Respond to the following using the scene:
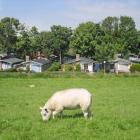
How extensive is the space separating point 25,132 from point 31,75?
4472 cm

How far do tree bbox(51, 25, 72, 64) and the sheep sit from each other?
9912cm

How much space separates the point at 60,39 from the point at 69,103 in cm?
10096

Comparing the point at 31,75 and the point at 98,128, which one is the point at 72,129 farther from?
the point at 31,75

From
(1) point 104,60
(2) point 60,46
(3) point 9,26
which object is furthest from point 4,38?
(1) point 104,60

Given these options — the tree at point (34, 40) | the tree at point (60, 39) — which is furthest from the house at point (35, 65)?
the tree at point (60, 39)

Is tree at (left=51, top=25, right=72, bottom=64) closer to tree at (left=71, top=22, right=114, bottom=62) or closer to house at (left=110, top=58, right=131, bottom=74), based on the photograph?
tree at (left=71, top=22, right=114, bottom=62)

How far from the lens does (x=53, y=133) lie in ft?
41.8

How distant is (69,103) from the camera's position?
1577cm

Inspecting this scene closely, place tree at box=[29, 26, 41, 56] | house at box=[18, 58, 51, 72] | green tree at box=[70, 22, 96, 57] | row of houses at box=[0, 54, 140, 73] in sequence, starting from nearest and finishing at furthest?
house at box=[18, 58, 51, 72] < row of houses at box=[0, 54, 140, 73] < green tree at box=[70, 22, 96, 57] < tree at box=[29, 26, 41, 56]

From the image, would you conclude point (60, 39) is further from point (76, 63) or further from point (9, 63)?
point (76, 63)

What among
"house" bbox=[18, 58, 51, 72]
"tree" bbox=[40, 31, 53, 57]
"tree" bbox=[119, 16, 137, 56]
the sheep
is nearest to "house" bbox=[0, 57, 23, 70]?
"house" bbox=[18, 58, 51, 72]

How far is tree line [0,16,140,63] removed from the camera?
10788 cm

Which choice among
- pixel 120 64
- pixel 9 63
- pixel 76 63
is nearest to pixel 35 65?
pixel 9 63

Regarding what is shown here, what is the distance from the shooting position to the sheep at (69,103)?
613 inches
